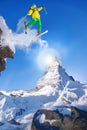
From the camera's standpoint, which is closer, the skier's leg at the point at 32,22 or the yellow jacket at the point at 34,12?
the yellow jacket at the point at 34,12

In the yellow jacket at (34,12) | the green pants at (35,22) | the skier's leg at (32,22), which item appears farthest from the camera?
the skier's leg at (32,22)

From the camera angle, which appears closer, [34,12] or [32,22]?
[34,12]

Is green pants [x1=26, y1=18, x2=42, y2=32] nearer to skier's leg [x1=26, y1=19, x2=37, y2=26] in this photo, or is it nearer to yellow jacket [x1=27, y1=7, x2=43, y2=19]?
skier's leg [x1=26, y1=19, x2=37, y2=26]

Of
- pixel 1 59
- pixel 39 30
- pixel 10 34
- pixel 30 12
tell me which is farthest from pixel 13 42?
pixel 39 30

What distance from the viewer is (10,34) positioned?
68.9ft

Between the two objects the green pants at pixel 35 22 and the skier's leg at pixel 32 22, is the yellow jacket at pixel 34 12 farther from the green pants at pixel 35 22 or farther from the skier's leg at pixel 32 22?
the skier's leg at pixel 32 22

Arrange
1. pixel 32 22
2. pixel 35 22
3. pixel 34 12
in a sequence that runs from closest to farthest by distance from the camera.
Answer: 1. pixel 34 12
2. pixel 35 22
3. pixel 32 22

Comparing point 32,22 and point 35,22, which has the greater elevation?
point 32,22

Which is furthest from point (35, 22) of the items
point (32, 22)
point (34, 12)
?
point (34, 12)

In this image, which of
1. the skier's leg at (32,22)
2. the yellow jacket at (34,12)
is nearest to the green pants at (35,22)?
the skier's leg at (32,22)

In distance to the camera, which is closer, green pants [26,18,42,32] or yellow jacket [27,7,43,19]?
yellow jacket [27,7,43,19]

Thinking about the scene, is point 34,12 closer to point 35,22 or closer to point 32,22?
point 35,22

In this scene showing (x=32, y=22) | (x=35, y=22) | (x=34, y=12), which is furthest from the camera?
(x=32, y=22)

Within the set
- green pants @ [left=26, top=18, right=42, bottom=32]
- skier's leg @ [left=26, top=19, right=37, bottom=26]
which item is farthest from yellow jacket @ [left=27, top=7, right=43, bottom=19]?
skier's leg @ [left=26, top=19, right=37, bottom=26]
